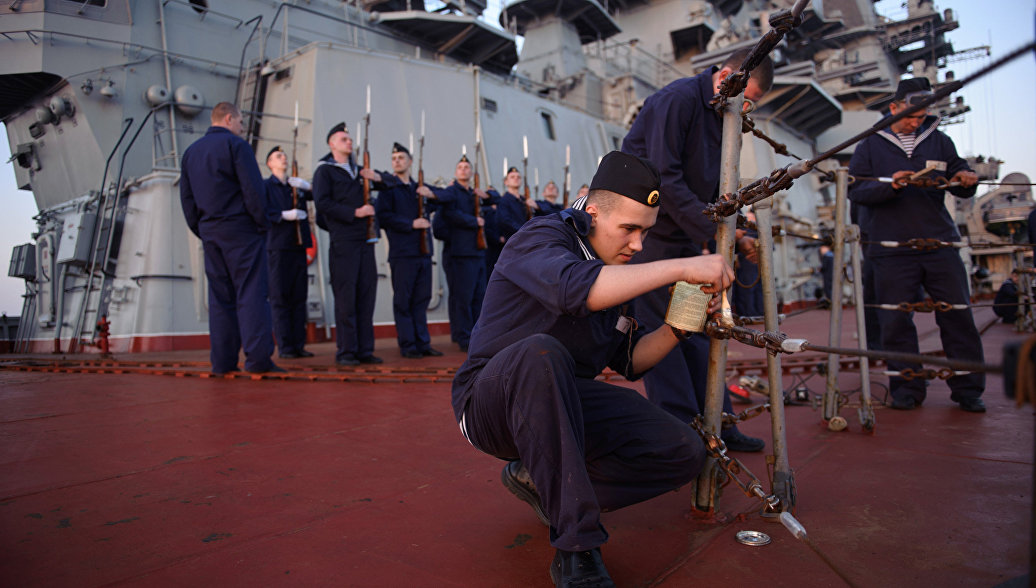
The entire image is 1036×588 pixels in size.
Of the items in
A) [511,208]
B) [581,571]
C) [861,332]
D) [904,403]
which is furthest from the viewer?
[511,208]

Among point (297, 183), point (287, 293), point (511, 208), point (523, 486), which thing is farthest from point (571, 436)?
point (511, 208)

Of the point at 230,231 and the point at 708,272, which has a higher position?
the point at 230,231

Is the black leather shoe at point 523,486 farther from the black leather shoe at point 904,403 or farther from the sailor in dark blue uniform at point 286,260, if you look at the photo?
the sailor in dark blue uniform at point 286,260

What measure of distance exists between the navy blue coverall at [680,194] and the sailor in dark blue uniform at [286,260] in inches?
165

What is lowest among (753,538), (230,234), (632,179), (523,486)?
(753,538)

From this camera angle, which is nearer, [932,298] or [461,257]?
[932,298]

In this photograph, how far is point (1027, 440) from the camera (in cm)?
245

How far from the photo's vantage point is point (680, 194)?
2.37 metres

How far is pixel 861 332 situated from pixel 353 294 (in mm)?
4029

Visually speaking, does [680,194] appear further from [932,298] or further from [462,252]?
[462,252]

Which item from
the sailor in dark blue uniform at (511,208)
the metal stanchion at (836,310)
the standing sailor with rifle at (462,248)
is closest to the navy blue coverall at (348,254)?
the standing sailor with rifle at (462,248)

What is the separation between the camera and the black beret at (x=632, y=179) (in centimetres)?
160

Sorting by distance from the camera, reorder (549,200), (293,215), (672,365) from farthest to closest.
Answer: (549,200) → (293,215) → (672,365)

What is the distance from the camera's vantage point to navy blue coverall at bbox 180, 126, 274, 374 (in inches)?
174
